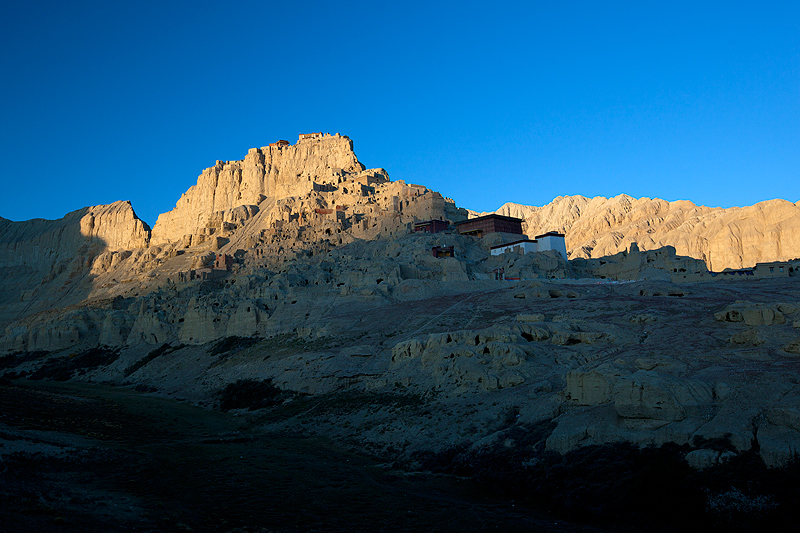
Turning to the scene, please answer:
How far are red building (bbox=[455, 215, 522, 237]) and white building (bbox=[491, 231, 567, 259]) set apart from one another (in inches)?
231

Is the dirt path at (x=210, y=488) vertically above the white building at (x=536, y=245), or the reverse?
the white building at (x=536, y=245)

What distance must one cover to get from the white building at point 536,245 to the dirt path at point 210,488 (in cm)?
5106

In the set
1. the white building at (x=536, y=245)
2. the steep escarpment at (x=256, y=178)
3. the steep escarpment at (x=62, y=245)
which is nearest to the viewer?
the white building at (x=536, y=245)

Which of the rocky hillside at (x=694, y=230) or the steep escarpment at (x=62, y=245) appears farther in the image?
the steep escarpment at (x=62, y=245)

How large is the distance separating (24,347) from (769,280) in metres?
94.1

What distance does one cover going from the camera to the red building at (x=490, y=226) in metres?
→ 82.6

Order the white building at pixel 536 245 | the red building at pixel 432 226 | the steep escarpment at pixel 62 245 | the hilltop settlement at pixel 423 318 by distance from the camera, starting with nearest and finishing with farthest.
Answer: the hilltop settlement at pixel 423 318, the white building at pixel 536 245, the red building at pixel 432 226, the steep escarpment at pixel 62 245

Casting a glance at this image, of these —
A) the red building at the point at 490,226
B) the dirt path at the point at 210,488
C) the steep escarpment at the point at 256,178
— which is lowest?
the dirt path at the point at 210,488

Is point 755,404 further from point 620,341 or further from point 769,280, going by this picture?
point 769,280

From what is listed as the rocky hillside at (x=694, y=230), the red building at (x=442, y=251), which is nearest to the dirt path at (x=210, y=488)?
the red building at (x=442, y=251)

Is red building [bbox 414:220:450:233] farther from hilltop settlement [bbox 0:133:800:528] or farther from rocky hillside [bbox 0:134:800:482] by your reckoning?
rocky hillside [bbox 0:134:800:482]

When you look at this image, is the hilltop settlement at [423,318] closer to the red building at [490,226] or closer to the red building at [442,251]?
the red building at [442,251]

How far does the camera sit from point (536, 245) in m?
76.7

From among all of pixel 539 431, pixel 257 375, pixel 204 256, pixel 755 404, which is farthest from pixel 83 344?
pixel 755 404
